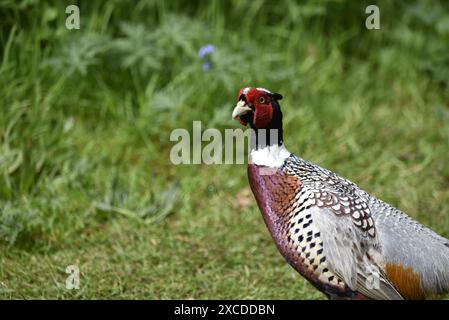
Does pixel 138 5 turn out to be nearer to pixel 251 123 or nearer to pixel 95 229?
pixel 95 229

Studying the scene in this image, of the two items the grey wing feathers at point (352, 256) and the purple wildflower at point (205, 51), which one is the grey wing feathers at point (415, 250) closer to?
the grey wing feathers at point (352, 256)

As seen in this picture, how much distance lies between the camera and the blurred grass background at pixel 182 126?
3543mm

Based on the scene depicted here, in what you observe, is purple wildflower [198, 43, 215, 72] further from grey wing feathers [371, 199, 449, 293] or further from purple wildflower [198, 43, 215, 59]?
grey wing feathers [371, 199, 449, 293]

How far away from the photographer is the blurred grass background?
354 cm

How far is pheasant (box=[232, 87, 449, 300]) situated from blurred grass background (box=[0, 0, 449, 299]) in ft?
2.18

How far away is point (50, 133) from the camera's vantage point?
13.6ft

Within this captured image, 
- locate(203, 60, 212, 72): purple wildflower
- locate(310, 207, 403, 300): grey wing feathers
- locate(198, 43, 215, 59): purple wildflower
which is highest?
locate(198, 43, 215, 59): purple wildflower

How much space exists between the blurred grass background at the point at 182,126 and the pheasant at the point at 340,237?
664 mm

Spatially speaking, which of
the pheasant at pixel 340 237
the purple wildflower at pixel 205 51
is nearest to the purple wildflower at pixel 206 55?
the purple wildflower at pixel 205 51

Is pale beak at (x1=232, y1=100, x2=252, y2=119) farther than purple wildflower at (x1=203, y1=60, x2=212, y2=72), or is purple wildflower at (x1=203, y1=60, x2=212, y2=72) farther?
purple wildflower at (x1=203, y1=60, x2=212, y2=72)

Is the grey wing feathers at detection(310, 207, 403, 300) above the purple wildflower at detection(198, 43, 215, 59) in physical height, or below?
below

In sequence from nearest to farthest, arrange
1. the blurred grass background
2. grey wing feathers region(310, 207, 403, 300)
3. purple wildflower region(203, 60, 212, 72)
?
grey wing feathers region(310, 207, 403, 300) → the blurred grass background → purple wildflower region(203, 60, 212, 72)

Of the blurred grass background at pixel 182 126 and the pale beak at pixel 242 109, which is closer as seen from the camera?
the pale beak at pixel 242 109

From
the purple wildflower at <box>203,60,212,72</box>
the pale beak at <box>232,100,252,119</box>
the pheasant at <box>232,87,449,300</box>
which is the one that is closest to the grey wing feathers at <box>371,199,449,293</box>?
the pheasant at <box>232,87,449,300</box>
